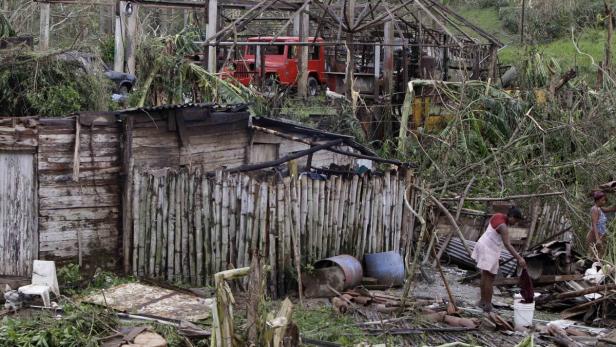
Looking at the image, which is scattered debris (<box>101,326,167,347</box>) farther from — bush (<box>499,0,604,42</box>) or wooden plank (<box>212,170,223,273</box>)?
bush (<box>499,0,604,42</box>)

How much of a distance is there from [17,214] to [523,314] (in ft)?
18.7

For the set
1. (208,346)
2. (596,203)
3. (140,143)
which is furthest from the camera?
(596,203)

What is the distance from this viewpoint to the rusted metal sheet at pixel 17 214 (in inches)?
381

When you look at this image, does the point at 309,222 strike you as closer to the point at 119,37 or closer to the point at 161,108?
the point at 161,108

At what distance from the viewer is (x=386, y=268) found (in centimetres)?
1056

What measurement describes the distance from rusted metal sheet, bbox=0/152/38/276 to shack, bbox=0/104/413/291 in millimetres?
11

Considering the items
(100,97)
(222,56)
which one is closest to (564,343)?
(100,97)

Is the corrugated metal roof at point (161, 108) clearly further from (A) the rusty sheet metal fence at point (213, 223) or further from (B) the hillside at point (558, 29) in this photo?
(B) the hillside at point (558, 29)

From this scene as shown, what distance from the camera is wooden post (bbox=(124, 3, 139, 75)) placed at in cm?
1675

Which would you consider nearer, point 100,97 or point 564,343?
point 564,343

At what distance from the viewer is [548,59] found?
20250 millimetres

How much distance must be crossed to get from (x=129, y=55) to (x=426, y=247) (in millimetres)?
7932

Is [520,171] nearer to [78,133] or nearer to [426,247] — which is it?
[426,247]

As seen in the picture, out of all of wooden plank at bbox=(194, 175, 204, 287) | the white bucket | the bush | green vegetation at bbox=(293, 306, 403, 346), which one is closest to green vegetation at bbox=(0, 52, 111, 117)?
wooden plank at bbox=(194, 175, 204, 287)
